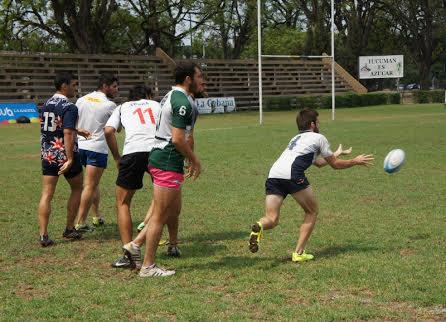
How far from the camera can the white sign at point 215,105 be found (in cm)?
4000

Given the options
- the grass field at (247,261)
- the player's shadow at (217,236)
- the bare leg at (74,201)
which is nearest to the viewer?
the grass field at (247,261)

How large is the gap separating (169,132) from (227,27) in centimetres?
4763

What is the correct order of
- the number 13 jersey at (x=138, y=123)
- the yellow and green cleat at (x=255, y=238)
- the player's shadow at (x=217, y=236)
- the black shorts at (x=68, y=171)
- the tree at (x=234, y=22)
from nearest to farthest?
the yellow and green cleat at (x=255, y=238) → the number 13 jersey at (x=138, y=123) → the black shorts at (x=68, y=171) → the player's shadow at (x=217, y=236) → the tree at (x=234, y=22)

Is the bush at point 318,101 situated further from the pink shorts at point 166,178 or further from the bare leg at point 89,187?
the pink shorts at point 166,178

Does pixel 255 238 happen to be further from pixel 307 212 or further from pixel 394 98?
pixel 394 98

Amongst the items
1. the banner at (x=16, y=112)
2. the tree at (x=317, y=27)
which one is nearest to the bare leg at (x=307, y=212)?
the banner at (x=16, y=112)

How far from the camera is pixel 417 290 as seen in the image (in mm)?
5312

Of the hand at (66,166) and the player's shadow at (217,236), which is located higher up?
the hand at (66,166)

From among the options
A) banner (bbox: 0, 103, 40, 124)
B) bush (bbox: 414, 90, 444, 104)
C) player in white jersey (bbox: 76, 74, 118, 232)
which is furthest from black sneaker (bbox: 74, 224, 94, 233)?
bush (bbox: 414, 90, 444, 104)

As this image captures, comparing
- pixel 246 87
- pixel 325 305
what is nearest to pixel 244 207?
pixel 325 305

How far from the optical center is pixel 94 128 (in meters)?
8.06

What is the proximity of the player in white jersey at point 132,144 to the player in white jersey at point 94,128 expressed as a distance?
830mm

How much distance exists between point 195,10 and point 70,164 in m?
37.2

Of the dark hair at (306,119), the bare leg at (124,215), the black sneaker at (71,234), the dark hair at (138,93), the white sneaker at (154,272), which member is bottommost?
the black sneaker at (71,234)
